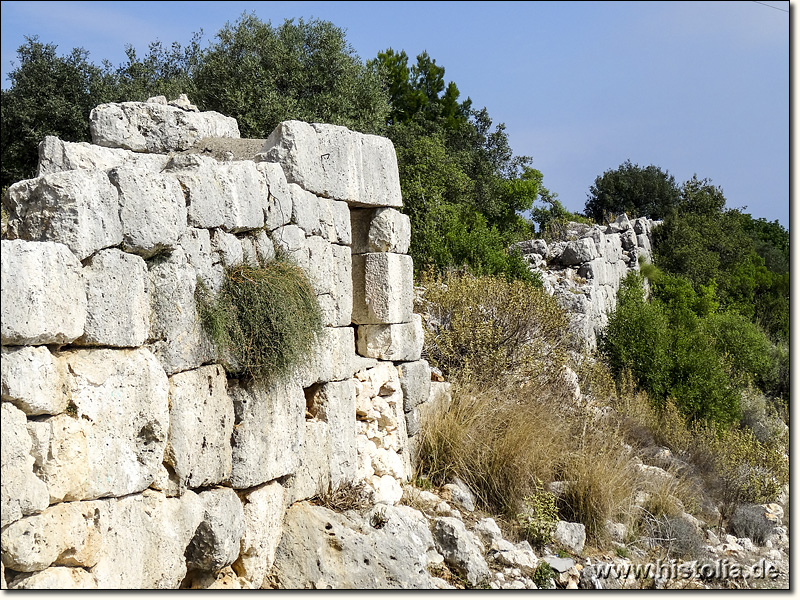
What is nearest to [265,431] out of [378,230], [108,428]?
[108,428]

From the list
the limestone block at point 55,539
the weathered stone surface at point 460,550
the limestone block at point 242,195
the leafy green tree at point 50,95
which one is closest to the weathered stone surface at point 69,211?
the limestone block at point 242,195

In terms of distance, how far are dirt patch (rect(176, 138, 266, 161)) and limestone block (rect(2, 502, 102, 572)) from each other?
9.93 ft

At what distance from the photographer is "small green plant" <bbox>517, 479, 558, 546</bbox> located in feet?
22.9

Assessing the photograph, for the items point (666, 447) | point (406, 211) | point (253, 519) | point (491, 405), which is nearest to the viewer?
point (253, 519)

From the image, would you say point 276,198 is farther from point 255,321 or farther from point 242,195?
point 255,321

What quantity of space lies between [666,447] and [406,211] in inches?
341

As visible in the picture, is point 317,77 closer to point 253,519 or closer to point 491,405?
point 491,405

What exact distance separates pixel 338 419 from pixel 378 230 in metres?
1.75

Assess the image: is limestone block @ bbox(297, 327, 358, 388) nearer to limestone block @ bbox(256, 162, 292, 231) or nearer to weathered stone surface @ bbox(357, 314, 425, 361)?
weathered stone surface @ bbox(357, 314, 425, 361)

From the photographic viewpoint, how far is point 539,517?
701 centimetres

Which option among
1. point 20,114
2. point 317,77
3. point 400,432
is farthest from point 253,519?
point 20,114

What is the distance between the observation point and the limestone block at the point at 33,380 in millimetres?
3457

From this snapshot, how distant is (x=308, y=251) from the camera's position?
605 centimetres

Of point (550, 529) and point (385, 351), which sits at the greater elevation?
point (385, 351)
